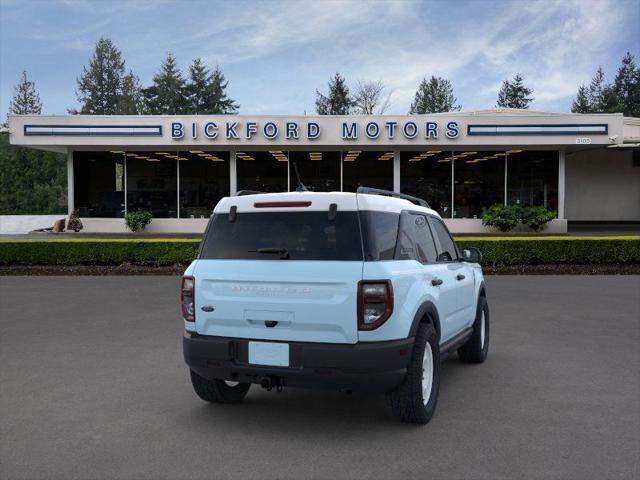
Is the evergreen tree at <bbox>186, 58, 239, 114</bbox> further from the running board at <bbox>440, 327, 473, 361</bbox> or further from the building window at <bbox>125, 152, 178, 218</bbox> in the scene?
the running board at <bbox>440, 327, 473, 361</bbox>

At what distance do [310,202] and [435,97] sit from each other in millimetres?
73619

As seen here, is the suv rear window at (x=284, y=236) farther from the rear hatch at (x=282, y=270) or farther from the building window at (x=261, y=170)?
the building window at (x=261, y=170)

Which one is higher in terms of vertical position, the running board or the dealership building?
the dealership building

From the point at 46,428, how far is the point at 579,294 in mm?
10197

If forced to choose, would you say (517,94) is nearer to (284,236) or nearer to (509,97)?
(509,97)

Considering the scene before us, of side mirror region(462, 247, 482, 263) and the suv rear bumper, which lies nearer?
the suv rear bumper

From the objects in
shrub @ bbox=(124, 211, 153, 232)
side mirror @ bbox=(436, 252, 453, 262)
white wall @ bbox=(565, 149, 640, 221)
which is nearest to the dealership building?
shrub @ bbox=(124, 211, 153, 232)

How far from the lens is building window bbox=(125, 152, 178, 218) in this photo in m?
Answer: 27.5

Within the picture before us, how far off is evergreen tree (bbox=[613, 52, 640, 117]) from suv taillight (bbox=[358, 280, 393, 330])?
267ft

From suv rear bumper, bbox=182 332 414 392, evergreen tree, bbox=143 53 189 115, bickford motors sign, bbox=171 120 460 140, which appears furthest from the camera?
evergreen tree, bbox=143 53 189 115

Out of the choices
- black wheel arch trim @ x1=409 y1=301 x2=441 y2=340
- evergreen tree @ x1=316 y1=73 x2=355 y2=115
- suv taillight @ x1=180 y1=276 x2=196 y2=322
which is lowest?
black wheel arch trim @ x1=409 y1=301 x2=441 y2=340

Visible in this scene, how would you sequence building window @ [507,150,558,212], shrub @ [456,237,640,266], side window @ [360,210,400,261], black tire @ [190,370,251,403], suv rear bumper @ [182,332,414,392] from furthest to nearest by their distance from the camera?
building window @ [507,150,558,212] → shrub @ [456,237,640,266] → black tire @ [190,370,251,403] → side window @ [360,210,400,261] → suv rear bumper @ [182,332,414,392]

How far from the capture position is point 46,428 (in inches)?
184

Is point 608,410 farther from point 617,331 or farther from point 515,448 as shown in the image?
point 617,331
